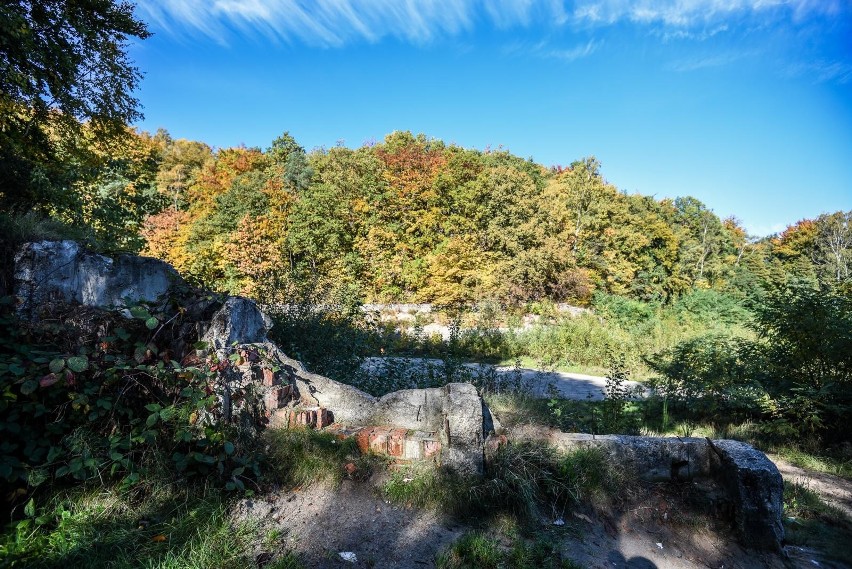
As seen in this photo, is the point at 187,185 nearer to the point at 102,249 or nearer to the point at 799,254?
the point at 102,249

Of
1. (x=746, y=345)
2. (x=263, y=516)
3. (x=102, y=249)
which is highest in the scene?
(x=102, y=249)

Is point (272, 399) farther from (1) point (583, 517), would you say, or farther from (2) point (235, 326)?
(1) point (583, 517)

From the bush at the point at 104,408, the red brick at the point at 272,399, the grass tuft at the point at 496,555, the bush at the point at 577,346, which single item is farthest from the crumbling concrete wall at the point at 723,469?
the bush at the point at 577,346

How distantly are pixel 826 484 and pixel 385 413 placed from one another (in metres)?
5.59

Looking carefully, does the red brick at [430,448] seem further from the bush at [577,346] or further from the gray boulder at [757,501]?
the bush at [577,346]

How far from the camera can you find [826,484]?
5.21 m

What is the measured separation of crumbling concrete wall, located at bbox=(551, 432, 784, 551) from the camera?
338 centimetres

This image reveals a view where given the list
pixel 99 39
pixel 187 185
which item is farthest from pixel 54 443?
pixel 187 185

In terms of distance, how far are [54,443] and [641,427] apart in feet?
21.9

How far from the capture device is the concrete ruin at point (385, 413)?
3412 mm

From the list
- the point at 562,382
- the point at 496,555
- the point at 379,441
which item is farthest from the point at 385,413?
the point at 562,382

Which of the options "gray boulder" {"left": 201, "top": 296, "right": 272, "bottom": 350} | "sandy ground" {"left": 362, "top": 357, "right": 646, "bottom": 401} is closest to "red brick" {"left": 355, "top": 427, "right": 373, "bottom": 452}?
"gray boulder" {"left": 201, "top": 296, "right": 272, "bottom": 350}

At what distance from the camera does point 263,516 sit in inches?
113

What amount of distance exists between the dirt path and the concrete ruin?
2035mm
